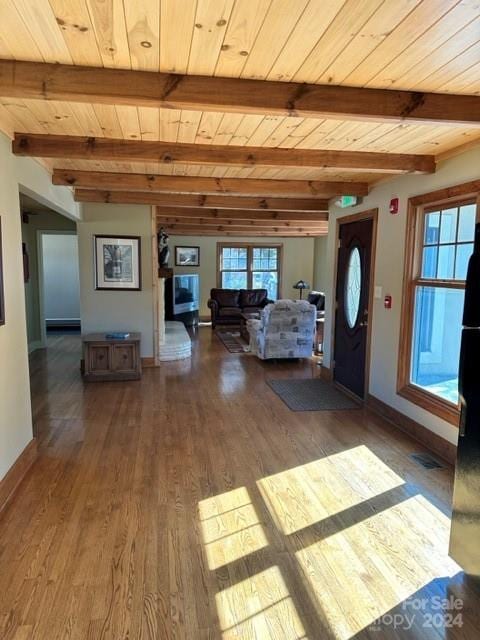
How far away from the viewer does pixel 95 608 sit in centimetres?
180

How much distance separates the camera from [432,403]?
3418 millimetres

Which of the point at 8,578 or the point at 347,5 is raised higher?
the point at 347,5

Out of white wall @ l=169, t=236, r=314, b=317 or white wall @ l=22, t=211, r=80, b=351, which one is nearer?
white wall @ l=22, t=211, r=80, b=351

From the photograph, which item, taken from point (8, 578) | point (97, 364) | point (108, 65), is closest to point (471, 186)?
point (108, 65)

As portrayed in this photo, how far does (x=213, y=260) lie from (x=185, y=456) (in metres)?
7.94

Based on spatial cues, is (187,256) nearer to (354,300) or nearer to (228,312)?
(228,312)

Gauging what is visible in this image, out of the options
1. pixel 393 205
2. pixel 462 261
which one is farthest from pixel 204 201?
pixel 462 261

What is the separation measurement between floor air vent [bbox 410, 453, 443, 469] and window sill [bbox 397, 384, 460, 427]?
33cm

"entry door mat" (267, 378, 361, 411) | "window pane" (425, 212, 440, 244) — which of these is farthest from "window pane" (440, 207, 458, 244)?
"entry door mat" (267, 378, 361, 411)

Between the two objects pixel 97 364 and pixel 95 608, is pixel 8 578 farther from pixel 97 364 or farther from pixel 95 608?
pixel 97 364

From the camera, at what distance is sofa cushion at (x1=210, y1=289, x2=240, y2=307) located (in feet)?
32.7

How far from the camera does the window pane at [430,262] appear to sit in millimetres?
3502

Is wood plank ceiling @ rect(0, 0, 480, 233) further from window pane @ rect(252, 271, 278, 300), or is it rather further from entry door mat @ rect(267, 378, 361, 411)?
window pane @ rect(252, 271, 278, 300)

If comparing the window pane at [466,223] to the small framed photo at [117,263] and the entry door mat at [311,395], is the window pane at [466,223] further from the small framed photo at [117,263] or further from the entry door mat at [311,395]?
the small framed photo at [117,263]
